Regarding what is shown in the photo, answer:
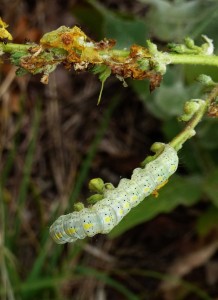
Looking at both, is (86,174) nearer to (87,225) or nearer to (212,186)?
(212,186)

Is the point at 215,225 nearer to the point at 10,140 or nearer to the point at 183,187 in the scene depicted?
the point at 183,187

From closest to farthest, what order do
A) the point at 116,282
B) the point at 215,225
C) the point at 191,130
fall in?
the point at 191,130
the point at 215,225
the point at 116,282

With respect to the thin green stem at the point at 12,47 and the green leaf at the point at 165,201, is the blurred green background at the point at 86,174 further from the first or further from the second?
the thin green stem at the point at 12,47

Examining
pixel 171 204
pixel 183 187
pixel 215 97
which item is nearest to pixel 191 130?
pixel 215 97

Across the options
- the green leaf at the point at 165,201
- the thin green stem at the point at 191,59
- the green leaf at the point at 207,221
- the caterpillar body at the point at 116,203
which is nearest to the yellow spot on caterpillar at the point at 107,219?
the caterpillar body at the point at 116,203

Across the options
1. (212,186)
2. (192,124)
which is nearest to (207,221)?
(212,186)

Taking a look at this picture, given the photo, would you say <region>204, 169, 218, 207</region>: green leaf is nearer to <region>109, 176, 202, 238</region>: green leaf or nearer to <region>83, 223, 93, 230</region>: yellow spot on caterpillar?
<region>109, 176, 202, 238</region>: green leaf
